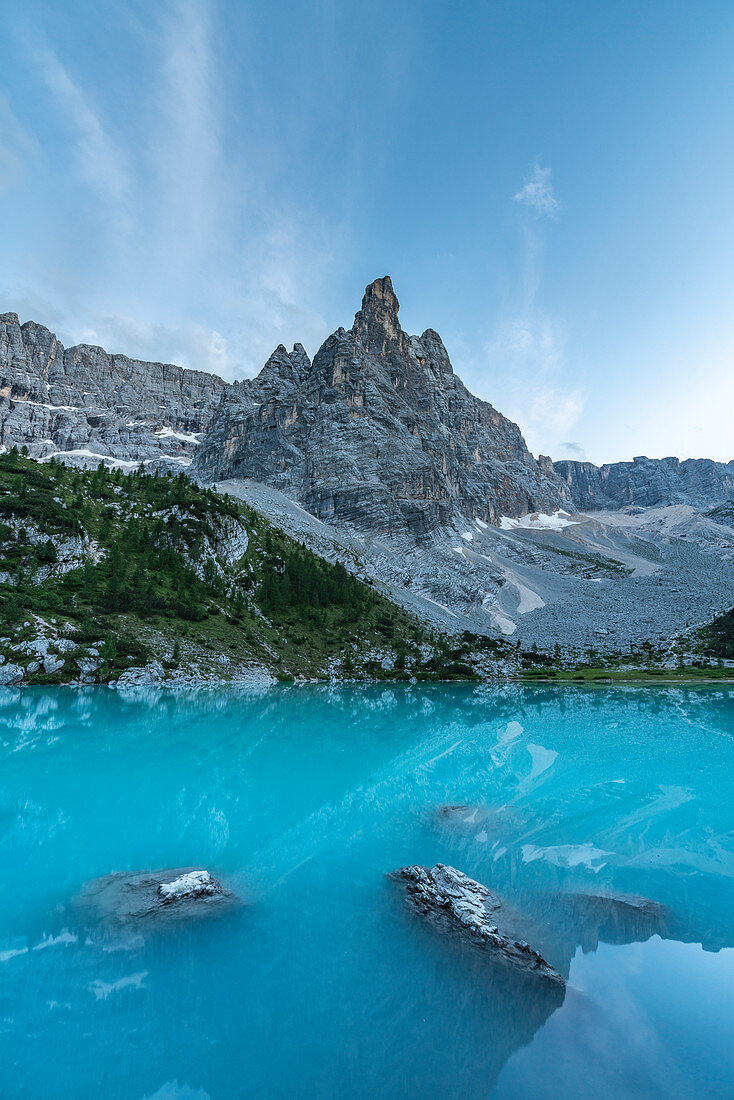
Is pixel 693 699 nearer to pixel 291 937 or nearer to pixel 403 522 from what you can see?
pixel 291 937

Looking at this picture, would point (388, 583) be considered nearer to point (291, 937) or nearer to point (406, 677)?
point (406, 677)

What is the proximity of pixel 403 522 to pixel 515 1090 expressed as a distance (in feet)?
475

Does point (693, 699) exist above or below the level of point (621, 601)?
below

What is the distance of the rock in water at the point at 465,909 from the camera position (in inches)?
431

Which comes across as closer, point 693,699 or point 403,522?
point 693,699

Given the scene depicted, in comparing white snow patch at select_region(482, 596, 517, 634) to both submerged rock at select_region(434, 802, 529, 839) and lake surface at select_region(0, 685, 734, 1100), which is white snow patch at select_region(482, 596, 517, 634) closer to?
lake surface at select_region(0, 685, 734, 1100)

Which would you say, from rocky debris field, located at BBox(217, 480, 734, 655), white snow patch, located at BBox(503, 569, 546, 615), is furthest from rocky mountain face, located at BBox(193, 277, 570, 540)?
white snow patch, located at BBox(503, 569, 546, 615)

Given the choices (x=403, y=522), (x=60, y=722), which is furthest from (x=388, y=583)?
(x=60, y=722)

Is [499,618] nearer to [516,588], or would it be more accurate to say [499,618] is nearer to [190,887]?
[516,588]

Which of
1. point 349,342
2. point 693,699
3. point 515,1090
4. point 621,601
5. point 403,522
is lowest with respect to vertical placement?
point 693,699

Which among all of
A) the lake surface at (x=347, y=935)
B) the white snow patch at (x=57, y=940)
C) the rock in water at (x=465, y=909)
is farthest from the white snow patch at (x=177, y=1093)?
the rock in water at (x=465, y=909)

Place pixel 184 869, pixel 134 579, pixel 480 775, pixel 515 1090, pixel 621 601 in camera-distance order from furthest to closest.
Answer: pixel 621 601
pixel 134 579
pixel 480 775
pixel 184 869
pixel 515 1090

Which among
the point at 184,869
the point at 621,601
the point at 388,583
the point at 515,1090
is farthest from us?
the point at 621,601

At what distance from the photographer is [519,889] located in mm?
14633
